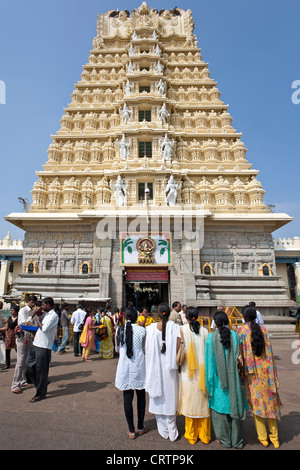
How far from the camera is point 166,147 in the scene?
18641 millimetres

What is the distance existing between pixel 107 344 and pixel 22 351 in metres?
3.56

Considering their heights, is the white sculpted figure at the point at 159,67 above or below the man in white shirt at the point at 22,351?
above

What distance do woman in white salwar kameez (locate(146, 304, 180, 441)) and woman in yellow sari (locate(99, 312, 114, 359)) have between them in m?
5.26

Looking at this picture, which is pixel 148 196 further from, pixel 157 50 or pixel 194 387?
pixel 194 387

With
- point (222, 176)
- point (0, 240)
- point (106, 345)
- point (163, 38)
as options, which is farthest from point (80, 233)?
point (163, 38)

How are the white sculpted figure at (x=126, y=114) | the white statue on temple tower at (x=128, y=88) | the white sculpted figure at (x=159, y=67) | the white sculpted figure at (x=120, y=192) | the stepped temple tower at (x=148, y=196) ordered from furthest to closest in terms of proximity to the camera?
the white sculpted figure at (x=159, y=67) → the white statue on temple tower at (x=128, y=88) → the white sculpted figure at (x=126, y=114) → the white sculpted figure at (x=120, y=192) → the stepped temple tower at (x=148, y=196)

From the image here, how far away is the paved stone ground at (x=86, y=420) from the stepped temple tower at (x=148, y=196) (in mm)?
6667

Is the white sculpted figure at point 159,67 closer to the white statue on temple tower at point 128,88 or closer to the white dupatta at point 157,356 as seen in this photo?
the white statue on temple tower at point 128,88

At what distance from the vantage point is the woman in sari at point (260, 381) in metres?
3.59

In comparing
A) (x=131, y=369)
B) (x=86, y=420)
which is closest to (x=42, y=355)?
(x=86, y=420)

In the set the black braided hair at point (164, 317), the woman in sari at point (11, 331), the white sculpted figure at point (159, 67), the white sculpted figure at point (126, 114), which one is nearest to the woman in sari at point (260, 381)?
the black braided hair at point (164, 317)

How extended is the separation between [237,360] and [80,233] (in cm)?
1422

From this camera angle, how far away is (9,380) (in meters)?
6.45
